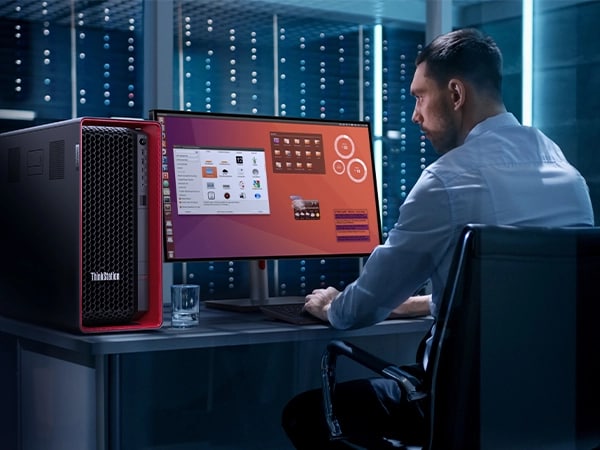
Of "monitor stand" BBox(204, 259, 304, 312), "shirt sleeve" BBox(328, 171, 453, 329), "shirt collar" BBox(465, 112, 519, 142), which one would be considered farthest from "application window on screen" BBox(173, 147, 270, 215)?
"shirt collar" BBox(465, 112, 519, 142)

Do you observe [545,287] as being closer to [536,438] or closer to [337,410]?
[536,438]

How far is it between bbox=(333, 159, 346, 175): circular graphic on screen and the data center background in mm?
826

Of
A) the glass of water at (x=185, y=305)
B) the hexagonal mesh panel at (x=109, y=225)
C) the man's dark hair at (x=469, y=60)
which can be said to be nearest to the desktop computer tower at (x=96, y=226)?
the hexagonal mesh panel at (x=109, y=225)

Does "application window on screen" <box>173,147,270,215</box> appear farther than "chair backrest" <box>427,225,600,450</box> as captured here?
Yes

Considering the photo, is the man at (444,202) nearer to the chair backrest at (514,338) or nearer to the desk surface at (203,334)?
the desk surface at (203,334)

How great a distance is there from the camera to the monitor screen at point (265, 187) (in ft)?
8.44

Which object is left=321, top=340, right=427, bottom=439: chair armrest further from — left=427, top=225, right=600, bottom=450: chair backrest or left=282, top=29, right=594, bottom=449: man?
left=427, top=225, right=600, bottom=450: chair backrest

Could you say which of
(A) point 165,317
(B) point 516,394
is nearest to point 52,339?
(A) point 165,317

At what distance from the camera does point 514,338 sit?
1.78 meters

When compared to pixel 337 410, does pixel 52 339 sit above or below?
above

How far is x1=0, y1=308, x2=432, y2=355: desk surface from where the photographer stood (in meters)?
1.98

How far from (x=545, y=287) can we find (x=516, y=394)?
8.5 inches

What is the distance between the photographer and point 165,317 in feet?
8.07

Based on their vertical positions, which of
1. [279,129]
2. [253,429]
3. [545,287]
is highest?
[279,129]
